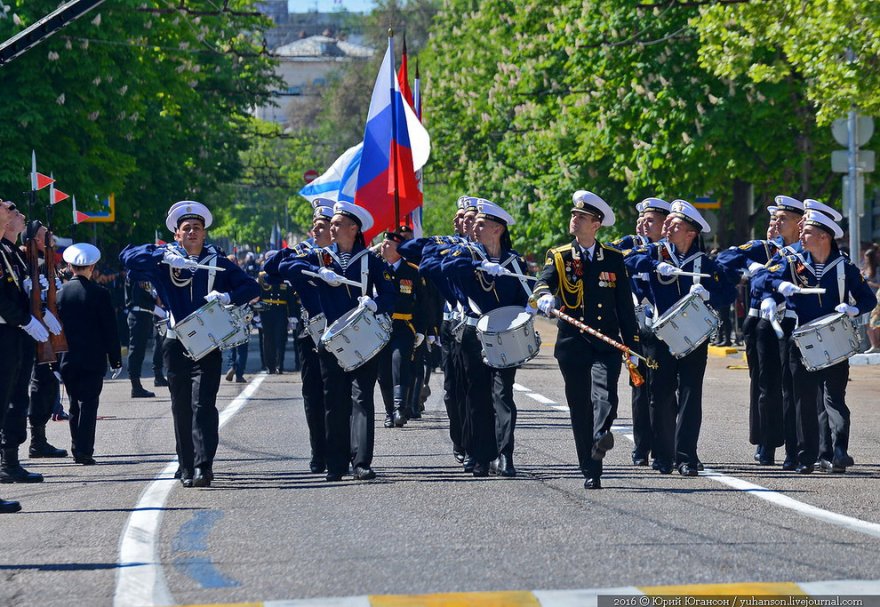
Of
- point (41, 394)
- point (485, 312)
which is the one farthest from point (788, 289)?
point (41, 394)

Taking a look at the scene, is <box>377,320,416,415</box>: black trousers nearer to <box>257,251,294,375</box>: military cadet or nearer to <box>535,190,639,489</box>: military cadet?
<box>535,190,639,489</box>: military cadet

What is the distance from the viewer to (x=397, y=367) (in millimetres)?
17125

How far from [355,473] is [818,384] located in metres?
3.53

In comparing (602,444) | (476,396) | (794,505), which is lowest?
(794,505)

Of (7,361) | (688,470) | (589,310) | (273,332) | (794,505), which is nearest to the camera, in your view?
(794,505)

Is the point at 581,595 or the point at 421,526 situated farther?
the point at 421,526

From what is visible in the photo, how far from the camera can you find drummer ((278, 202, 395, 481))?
12250 mm

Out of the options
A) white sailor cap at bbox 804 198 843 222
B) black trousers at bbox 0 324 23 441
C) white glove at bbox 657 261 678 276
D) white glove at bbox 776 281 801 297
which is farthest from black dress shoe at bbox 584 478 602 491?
black trousers at bbox 0 324 23 441

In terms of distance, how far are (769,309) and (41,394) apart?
6.24 metres

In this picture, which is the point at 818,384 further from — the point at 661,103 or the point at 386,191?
the point at 661,103

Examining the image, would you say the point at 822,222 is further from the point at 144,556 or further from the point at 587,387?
the point at 144,556

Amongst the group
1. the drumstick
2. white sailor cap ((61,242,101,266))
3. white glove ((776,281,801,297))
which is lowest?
white glove ((776,281,801,297))

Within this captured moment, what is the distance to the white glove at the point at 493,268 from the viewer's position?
12.1 metres

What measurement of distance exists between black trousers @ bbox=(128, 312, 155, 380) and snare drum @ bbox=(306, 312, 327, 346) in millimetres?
11008
